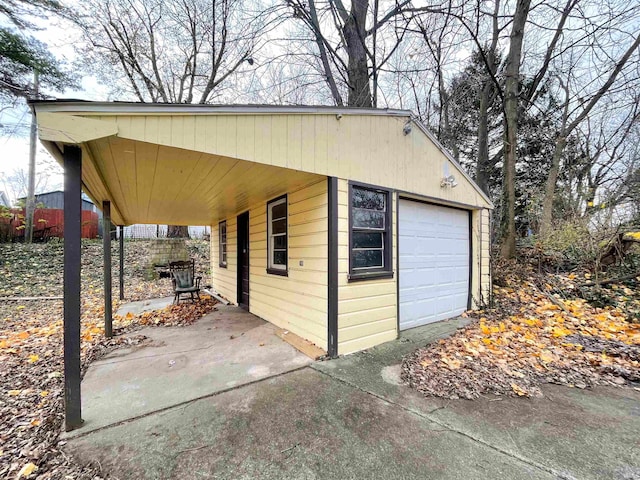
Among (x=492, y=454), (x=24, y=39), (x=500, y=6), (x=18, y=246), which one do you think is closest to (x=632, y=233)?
(x=492, y=454)

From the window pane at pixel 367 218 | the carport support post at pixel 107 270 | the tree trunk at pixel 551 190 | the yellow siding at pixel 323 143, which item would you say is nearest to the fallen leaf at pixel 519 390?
the window pane at pixel 367 218

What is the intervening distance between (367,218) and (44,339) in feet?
17.5

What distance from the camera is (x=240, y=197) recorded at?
4910 mm

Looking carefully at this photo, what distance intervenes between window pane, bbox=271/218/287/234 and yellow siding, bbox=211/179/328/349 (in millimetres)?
271

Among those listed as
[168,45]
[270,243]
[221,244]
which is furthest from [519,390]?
[168,45]

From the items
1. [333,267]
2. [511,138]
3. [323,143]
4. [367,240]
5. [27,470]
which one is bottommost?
[27,470]

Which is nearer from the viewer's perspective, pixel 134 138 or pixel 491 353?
pixel 134 138

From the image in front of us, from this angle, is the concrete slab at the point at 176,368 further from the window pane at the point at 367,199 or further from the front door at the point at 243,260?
the window pane at the point at 367,199

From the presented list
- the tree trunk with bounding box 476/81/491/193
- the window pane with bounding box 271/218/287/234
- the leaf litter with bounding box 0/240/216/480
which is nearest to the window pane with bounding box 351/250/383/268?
the window pane with bounding box 271/218/287/234

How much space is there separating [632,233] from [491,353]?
5.03 meters

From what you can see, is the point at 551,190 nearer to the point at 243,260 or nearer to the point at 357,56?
the point at 357,56

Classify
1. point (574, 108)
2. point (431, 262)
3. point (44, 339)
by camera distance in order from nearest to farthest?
point (44, 339) → point (431, 262) → point (574, 108)

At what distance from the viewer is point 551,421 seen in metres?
2.29

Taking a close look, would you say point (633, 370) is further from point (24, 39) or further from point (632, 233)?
point (24, 39)
